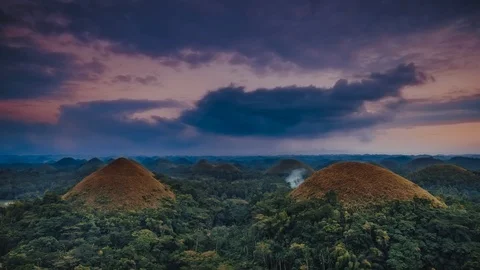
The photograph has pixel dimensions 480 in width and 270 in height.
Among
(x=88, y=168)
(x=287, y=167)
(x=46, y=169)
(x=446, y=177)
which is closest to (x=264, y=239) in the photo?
(x=446, y=177)

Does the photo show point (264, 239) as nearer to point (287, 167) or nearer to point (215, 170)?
point (215, 170)

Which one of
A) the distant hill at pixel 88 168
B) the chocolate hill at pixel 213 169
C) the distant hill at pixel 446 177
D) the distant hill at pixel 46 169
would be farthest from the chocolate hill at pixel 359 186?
the distant hill at pixel 46 169

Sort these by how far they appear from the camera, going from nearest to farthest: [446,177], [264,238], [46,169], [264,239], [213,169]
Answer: [264,239]
[264,238]
[446,177]
[213,169]
[46,169]

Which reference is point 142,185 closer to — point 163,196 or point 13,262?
point 163,196

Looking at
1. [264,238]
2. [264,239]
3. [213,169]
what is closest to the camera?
[264,239]

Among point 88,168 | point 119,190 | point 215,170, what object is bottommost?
point 215,170

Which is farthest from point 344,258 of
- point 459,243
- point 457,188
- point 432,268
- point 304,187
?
point 457,188

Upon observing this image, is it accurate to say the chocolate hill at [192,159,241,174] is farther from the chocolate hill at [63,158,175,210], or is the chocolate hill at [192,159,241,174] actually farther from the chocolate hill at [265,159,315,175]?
the chocolate hill at [63,158,175,210]
